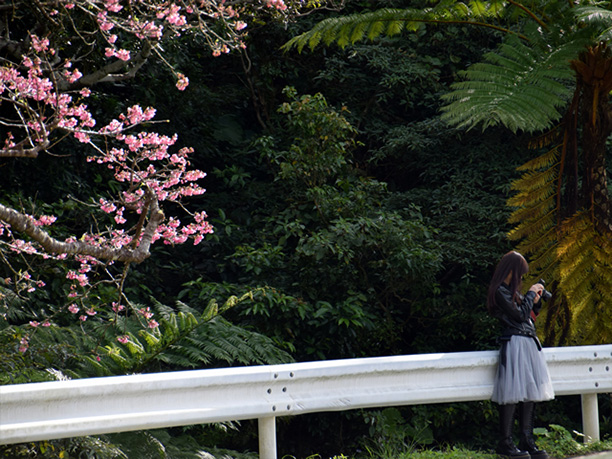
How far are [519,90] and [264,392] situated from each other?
3.77m

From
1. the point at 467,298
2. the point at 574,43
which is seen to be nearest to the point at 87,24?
the point at 574,43

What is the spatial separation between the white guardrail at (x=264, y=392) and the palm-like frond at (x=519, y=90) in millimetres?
2161

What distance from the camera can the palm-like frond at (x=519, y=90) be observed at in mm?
6246

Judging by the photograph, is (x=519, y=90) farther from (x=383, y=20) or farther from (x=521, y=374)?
(x=521, y=374)

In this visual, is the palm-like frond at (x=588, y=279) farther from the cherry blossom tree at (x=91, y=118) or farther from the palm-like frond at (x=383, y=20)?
the cherry blossom tree at (x=91, y=118)

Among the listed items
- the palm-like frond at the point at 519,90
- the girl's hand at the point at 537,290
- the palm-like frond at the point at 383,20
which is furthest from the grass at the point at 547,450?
the palm-like frond at the point at 383,20

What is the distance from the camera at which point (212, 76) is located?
11102 mm

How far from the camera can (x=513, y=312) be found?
477cm

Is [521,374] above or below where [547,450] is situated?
above

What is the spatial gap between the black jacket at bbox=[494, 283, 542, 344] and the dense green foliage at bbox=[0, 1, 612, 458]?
258cm

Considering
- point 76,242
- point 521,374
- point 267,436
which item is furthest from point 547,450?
point 76,242

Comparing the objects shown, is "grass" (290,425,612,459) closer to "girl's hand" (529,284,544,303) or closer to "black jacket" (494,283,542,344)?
"black jacket" (494,283,542,344)

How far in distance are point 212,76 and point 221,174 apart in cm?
207

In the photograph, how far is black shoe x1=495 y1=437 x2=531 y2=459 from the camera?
4.66 metres
